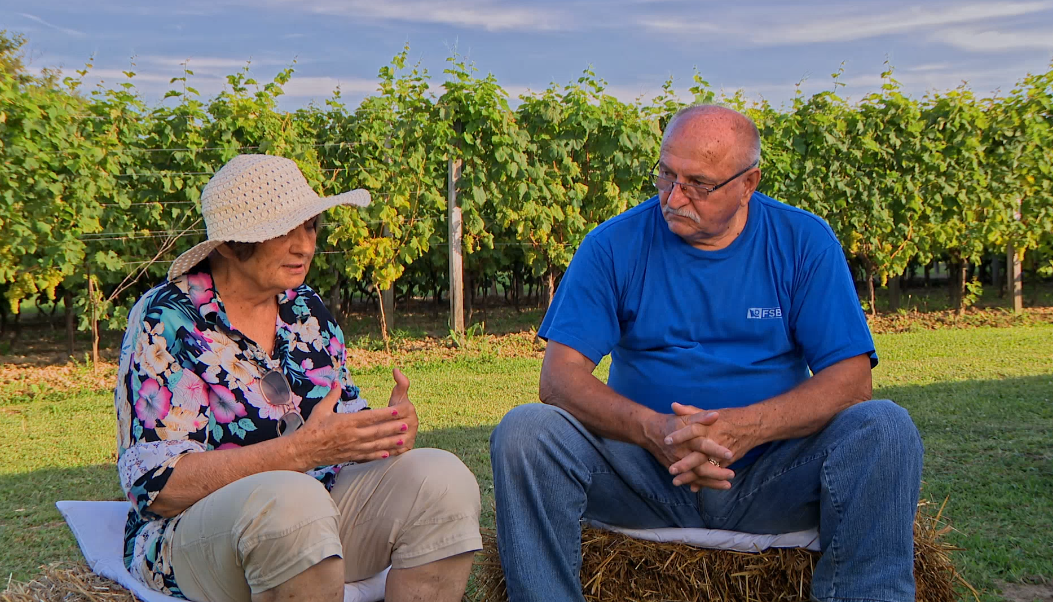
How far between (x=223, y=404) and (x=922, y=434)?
14.0 feet

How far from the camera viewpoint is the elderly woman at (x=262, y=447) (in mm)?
1931

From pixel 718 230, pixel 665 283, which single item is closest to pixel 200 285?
pixel 665 283

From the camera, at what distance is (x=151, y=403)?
2.03 m

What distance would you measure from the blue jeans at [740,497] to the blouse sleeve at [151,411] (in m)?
0.75

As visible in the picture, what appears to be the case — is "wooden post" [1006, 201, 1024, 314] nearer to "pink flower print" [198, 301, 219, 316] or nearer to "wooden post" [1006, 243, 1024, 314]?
"wooden post" [1006, 243, 1024, 314]

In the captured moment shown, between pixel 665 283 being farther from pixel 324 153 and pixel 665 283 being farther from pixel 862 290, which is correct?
pixel 862 290

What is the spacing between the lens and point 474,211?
8.93 meters

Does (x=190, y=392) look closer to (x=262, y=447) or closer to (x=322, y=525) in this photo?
(x=262, y=447)

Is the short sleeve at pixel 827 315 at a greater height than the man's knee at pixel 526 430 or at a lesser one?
greater

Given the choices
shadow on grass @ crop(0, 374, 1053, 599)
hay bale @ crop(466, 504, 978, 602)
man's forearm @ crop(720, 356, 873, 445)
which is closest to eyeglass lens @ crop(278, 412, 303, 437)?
hay bale @ crop(466, 504, 978, 602)

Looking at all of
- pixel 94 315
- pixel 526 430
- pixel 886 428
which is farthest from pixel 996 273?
pixel 526 430

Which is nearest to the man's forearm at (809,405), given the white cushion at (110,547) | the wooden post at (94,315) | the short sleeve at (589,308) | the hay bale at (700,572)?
the hay bale at (700,572)

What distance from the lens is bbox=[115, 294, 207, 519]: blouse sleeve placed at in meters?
1.98

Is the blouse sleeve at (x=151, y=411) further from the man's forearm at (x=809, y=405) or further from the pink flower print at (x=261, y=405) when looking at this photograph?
the man's forearm at (x=809, y=405)
